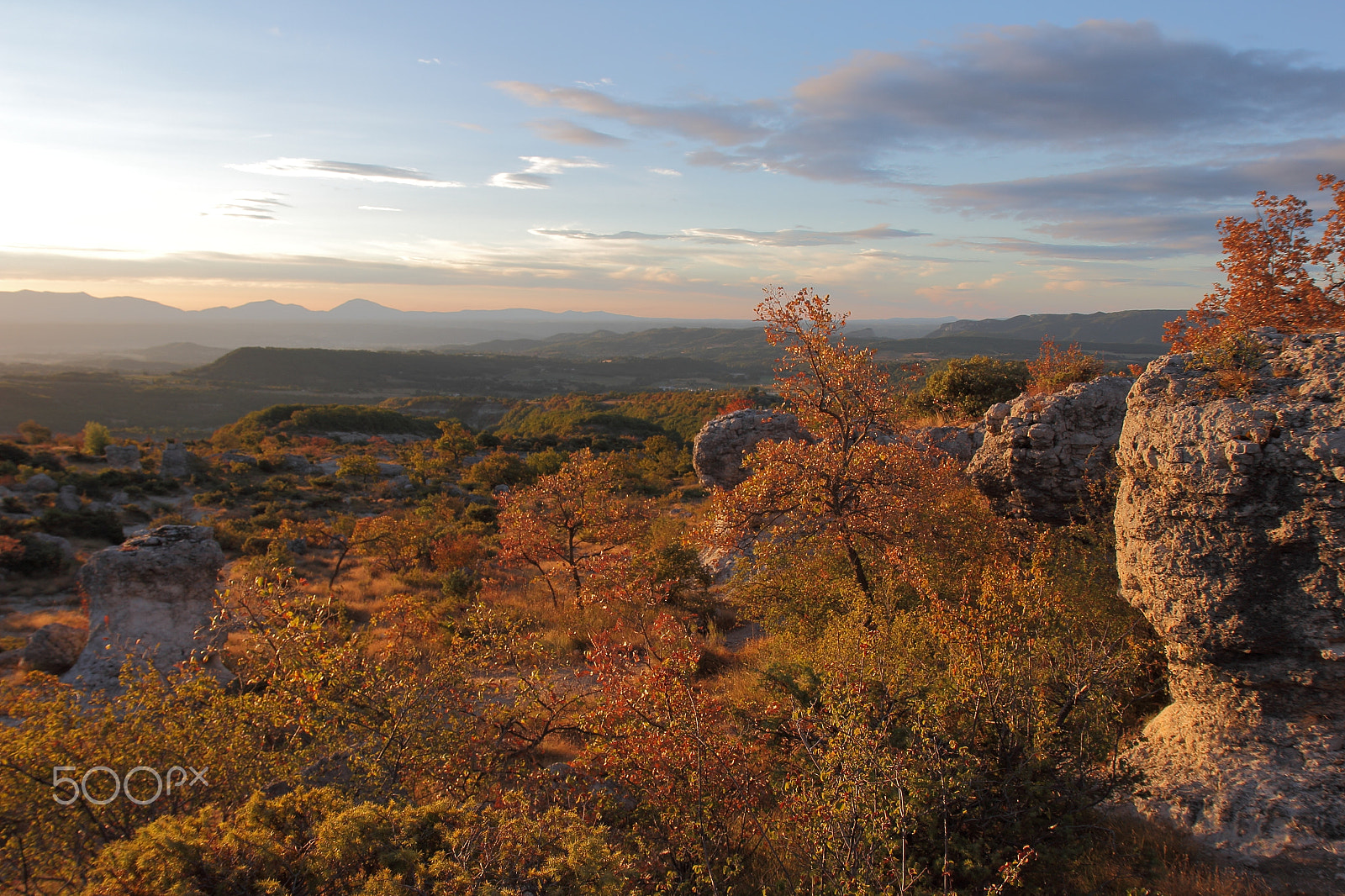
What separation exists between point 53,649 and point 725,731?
11.6 meters

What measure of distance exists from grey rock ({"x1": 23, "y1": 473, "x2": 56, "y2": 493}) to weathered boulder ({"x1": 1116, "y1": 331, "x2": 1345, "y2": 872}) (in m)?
35.2

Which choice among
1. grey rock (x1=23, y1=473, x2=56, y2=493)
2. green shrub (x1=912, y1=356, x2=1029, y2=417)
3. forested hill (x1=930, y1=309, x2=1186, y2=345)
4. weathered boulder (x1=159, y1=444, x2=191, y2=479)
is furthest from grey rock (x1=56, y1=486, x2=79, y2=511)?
forested hill (x1=930, y1=309, x2=1186, y2=345)

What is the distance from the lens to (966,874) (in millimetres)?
4656

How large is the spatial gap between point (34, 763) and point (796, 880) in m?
6.13

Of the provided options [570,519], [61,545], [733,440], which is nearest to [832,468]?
[570,519]

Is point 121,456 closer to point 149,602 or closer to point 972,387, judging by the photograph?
point 149,602

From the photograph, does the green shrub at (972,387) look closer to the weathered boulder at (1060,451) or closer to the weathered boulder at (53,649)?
the weathered boulder at (1060,451)

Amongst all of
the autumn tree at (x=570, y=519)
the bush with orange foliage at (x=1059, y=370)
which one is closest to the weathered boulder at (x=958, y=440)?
the bush with orange foliage at (x=1059, y=370)

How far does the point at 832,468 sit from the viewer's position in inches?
365

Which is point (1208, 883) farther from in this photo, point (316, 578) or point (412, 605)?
point (316, 578)

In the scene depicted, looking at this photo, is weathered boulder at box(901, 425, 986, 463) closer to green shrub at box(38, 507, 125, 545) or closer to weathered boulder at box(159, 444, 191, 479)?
green shrub at box(38, 507, 125, 545)

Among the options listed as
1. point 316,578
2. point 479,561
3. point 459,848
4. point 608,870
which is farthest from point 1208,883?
point 316,578

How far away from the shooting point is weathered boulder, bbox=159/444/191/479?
30.8 m

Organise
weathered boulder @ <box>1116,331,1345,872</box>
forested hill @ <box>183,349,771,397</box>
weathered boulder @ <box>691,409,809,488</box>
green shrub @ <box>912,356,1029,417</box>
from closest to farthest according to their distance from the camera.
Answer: weathered boulder @ <box>1116,331,1345,872</box> < weathered boulder @ <box>691,409,809,488</box> < green shrub @ <box>912,356,1029,417</box> < forested hill @ <box>183,349,771,397</box>
